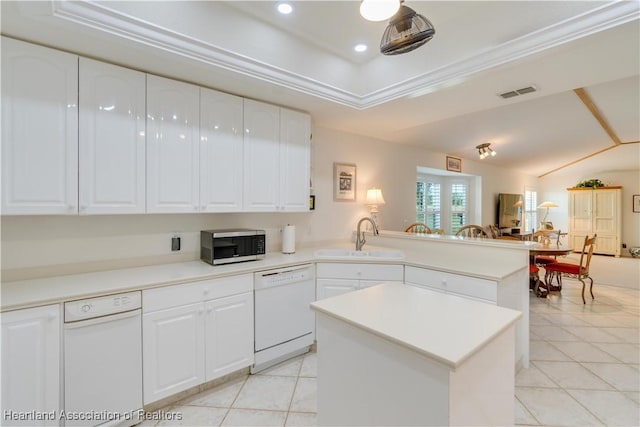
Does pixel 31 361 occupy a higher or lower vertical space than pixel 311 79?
lower

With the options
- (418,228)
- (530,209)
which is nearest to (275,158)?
(418,228)

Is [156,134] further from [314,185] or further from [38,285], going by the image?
[314,185]

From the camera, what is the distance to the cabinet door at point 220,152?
2408mm

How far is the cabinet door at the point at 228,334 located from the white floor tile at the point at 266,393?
0.54ft

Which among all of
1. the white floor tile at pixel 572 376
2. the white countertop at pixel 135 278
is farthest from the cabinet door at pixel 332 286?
the white floor tile at pixel 572 376

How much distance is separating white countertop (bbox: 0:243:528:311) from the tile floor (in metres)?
0.90

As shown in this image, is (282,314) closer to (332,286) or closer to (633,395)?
(332,286)

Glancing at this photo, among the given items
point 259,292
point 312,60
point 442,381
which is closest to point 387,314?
point 442,381

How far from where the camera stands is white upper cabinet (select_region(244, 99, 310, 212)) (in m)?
2.68

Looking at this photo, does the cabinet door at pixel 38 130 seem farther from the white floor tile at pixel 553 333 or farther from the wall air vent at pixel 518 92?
the white floor tile at pixel 553 333

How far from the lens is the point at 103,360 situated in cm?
174

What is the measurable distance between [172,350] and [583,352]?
12.0 feet

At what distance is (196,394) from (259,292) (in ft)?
2.81

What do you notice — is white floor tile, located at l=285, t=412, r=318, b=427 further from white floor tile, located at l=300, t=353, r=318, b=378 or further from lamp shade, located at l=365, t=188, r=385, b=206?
lamp shade, located at l=365, t=188, r=385, b=206
